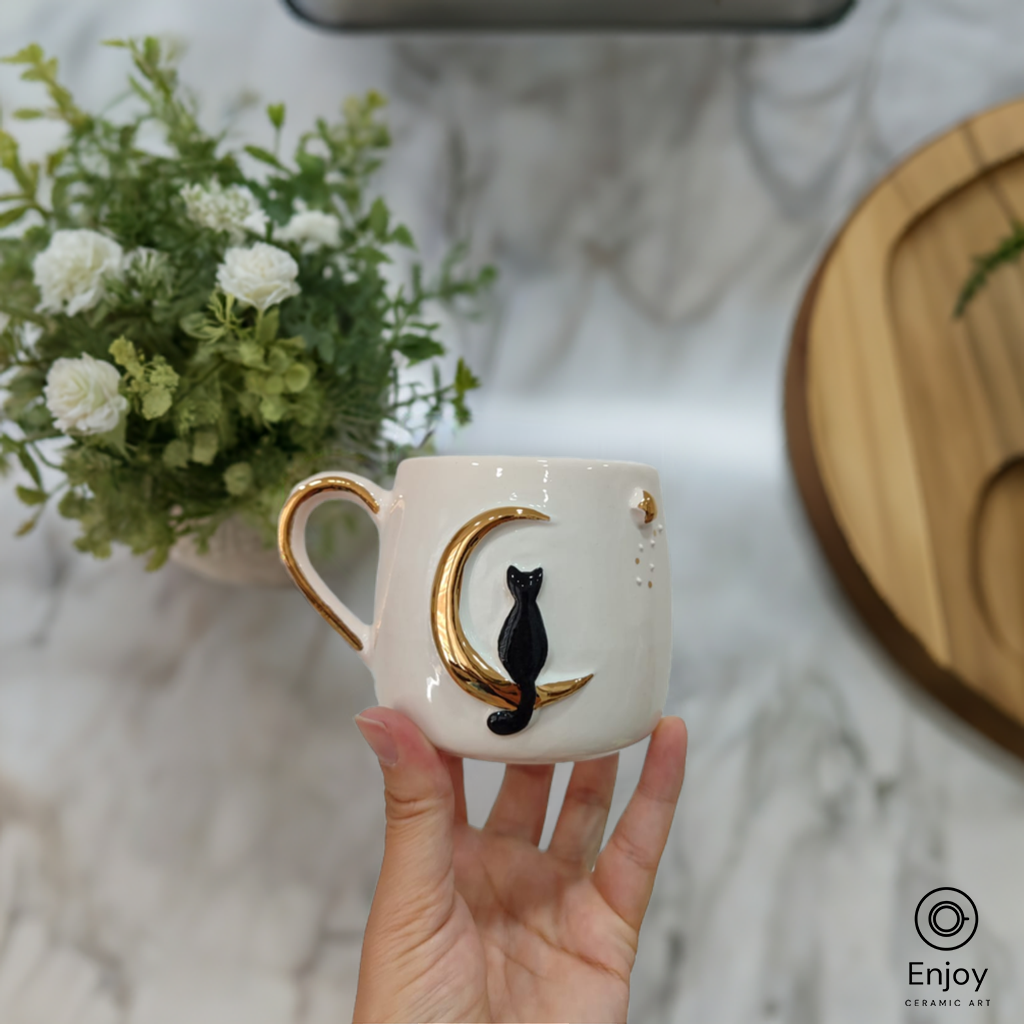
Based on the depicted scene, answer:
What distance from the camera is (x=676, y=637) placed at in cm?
79

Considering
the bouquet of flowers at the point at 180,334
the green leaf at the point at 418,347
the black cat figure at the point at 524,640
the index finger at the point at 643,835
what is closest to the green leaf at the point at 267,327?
the bouquet of flowers at the point at 180,334

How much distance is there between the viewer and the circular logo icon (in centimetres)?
71

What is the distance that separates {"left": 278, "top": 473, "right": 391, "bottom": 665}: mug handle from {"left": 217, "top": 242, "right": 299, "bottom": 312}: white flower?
14 cm

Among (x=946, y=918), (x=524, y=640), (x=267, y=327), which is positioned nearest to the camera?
(x=524, y=640)

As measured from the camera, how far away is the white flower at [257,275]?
509 millimetres

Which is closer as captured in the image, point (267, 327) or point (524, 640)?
point (524, 640)

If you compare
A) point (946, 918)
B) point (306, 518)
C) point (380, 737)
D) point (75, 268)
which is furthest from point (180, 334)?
point (946, 918)

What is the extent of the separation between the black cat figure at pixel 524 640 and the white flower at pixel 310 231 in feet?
1.10

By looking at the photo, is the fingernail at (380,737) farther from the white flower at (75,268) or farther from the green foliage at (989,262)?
the green foliage at (989,262)

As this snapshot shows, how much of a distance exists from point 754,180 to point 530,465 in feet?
1.99

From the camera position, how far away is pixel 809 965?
0.70 meters

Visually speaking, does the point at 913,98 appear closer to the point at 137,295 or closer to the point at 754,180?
the point at 754,180

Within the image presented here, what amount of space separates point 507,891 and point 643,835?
4.6 inches

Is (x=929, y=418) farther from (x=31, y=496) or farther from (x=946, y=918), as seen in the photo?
(x=31, y=496)
